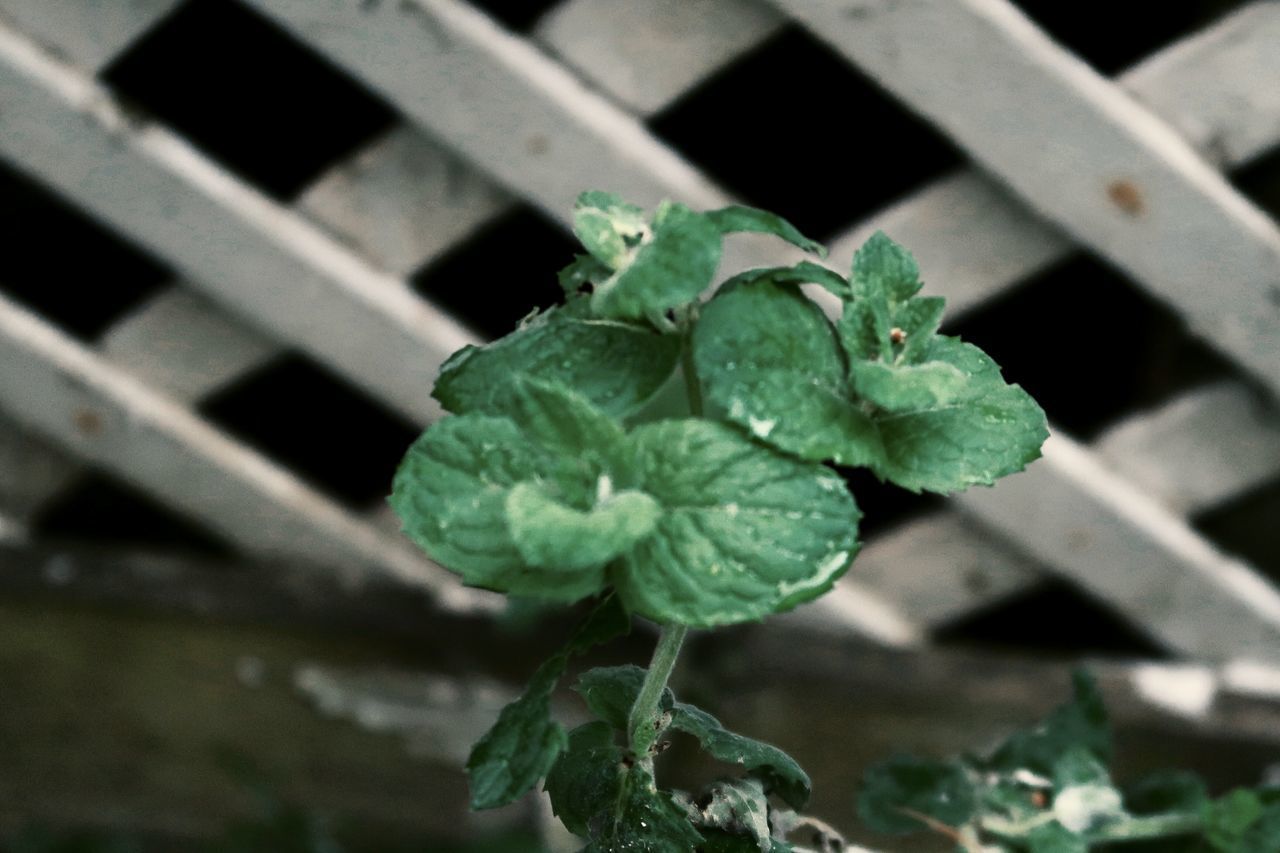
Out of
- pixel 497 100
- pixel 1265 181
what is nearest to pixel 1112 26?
pixel 1265 181

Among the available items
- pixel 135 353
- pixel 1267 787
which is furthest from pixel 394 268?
pixel 1267 787

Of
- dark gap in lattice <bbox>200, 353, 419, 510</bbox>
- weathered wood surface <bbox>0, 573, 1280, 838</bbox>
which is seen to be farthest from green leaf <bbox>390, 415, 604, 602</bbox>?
dark gap in lattice <bbox>200, 353, 419, 510</bbox>

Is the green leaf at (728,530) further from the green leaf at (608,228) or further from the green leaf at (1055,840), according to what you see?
the green leaf at (1055,840)

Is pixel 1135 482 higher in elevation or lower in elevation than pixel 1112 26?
lower

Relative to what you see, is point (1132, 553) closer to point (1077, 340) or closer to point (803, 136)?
point (1077, 340)

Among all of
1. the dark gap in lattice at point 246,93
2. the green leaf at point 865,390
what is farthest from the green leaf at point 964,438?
the dark gap in lattice at point 246,93

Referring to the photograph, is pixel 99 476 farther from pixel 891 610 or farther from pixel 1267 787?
pixel 1267 787
